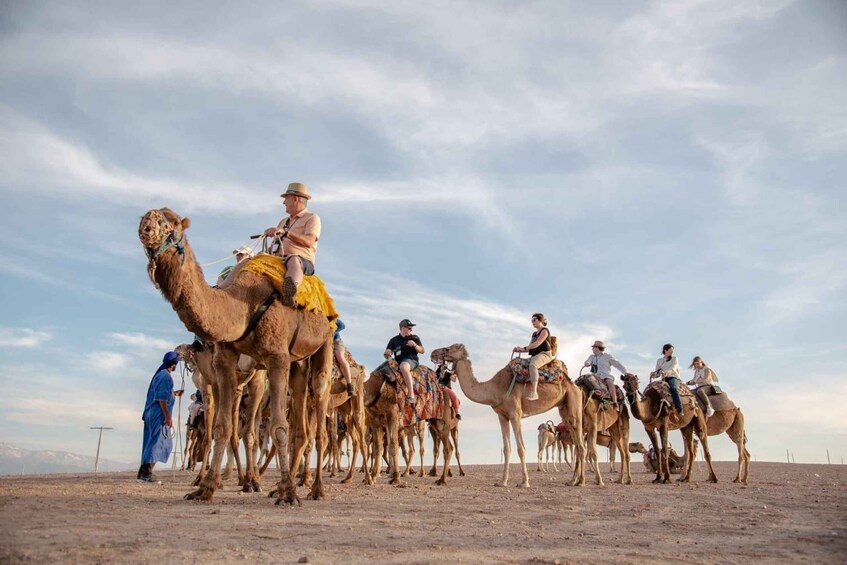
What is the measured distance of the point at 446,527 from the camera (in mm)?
7430

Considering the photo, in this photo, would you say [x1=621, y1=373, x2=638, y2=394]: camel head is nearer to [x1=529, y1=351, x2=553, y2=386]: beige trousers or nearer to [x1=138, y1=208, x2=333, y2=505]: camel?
[x1=529, y1=351, x2=553, y2=386]: beige trousers

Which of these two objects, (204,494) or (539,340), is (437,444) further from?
(204,494)

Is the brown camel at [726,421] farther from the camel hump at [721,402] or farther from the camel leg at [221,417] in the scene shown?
the camel leg at [221,417]

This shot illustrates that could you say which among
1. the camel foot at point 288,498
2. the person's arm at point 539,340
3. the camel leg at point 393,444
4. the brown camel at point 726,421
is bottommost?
the camel foot at point 288,498

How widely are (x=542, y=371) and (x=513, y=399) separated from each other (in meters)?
0.94

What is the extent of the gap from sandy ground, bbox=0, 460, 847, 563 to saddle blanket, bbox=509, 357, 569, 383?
5224 millimetres

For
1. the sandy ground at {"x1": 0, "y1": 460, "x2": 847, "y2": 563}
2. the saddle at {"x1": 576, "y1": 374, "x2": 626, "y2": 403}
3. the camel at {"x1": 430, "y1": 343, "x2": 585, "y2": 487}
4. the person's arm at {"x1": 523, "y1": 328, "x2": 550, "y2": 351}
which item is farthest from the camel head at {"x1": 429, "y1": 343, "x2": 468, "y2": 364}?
the sandy ground at {"x1": 0, "y1": 460, "x2": 847, "y2": 563}

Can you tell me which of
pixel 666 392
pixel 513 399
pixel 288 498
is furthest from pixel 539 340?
pixel 288 498

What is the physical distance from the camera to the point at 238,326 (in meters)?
8.15

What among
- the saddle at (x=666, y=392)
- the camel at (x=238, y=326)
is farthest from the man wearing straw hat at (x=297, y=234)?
the saddle at (x=666, y=392)

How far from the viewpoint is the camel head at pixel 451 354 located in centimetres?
1703

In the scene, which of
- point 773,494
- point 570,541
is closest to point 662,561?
point 570,541

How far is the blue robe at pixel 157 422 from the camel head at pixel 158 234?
24.2ft

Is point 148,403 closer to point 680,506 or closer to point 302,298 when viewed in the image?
point 302,298
